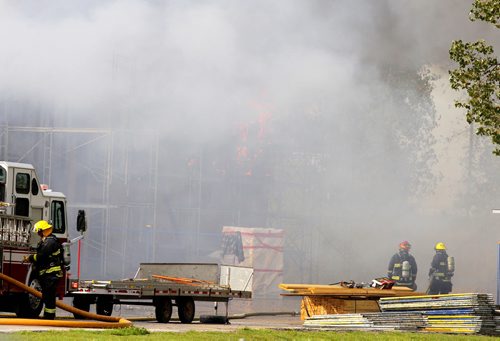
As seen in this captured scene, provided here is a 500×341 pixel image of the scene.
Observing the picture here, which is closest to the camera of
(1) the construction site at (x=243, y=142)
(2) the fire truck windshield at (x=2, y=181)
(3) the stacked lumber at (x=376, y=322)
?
(3) the stacked lumber at (x=376, y=322)

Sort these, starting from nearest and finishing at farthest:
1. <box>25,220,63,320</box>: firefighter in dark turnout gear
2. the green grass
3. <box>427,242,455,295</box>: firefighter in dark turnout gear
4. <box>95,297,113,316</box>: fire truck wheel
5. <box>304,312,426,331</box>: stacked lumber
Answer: the green grass → <box>25,220,63,320</box>: firefighter in dark turnout gear → <box>304,312,426,331</box>: stacked lumber → <box>95,297,113,316</box>: fire truck wheel → <box>427,242,455,295</box>: firefighter in dark turnout gear

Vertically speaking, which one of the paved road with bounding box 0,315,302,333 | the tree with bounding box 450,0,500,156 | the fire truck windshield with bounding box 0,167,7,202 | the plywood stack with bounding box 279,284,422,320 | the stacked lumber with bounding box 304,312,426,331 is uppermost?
the tree with bounding box 450,0,500,156

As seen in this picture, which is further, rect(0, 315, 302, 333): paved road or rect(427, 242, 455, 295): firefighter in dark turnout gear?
rect(427, 242, 455, 295): firefighter in dark turnout gear

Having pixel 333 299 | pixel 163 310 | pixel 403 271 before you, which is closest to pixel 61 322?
pixel 163 310

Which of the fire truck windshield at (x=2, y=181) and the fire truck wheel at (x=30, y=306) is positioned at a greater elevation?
the fire truck windshield at (x=2, y=181)

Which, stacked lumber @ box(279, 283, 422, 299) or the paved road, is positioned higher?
stacked lumber @ box(279, 283, 422, 299)

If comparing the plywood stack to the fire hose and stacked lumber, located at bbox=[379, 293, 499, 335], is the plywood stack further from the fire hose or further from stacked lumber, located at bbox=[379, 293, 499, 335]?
the fire hose

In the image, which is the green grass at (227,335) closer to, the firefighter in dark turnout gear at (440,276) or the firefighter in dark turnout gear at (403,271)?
the firefighter in dark turnout gear at (403,271)

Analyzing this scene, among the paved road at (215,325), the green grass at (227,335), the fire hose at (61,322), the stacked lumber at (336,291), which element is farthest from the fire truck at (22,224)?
the stacked lumber at (336,291)

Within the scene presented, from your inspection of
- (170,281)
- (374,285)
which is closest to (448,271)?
(374,285)

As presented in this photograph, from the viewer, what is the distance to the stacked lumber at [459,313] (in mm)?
19844

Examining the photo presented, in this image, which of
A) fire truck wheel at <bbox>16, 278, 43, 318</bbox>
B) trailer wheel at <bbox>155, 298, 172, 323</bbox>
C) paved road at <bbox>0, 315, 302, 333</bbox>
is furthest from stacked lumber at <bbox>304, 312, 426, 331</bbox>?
fire truck wheel at <bbox>16, 278, 43, 318</bbox>

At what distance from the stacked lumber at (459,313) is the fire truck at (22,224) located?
6.18m

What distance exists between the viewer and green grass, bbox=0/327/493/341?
1495cm
